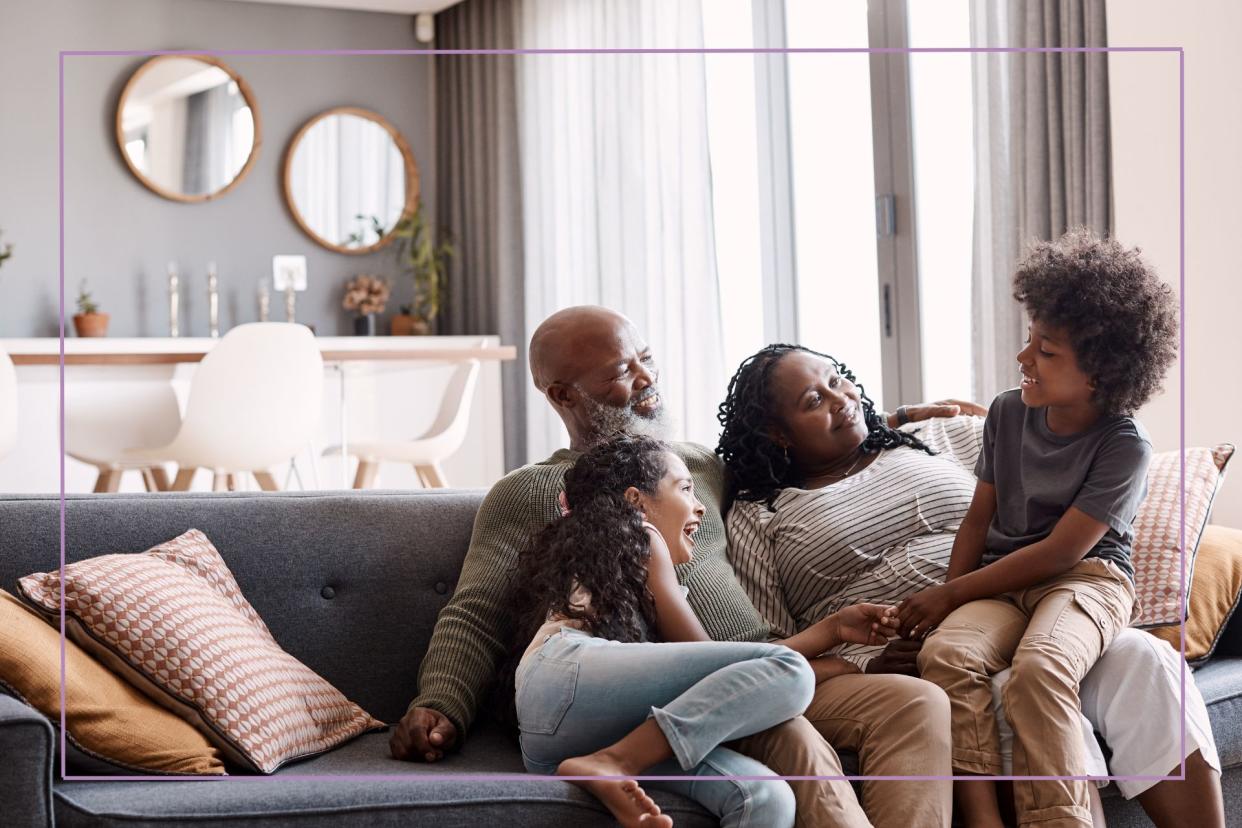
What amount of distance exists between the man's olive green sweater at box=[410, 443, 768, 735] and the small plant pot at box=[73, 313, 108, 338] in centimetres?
369

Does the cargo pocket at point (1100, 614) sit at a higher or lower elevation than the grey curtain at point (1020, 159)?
lower

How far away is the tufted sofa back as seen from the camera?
1.81 meters

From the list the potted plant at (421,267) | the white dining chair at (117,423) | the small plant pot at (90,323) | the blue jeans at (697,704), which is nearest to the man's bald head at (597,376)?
the blue jeans at (697,704)

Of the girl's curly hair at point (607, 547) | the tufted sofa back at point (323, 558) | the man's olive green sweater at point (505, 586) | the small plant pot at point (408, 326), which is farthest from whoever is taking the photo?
the small plant pot at point (408, 326)

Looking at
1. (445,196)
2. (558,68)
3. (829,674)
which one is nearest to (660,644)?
(829,674)

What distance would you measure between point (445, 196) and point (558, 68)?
6.52 ft

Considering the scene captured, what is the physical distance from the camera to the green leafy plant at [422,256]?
541cm

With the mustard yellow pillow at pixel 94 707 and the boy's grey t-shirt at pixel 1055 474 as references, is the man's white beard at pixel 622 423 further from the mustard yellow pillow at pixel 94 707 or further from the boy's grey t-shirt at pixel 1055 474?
the mustard yellow pillow at pixel 94 707

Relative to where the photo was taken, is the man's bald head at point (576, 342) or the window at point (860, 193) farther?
the man's bald head at point (576, 342)

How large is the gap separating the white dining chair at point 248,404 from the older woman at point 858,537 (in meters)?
2.42

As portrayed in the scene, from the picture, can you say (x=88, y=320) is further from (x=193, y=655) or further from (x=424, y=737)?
(x=424, y=737)

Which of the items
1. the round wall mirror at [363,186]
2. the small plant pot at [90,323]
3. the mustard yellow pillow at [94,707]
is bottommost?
the mustard yellow pillow at [94,707]

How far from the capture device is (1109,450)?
150cm

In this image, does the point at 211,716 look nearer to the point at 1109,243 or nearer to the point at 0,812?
the point at 0,812
